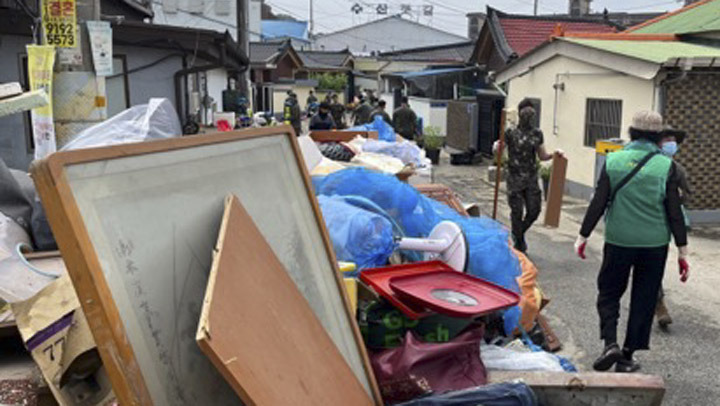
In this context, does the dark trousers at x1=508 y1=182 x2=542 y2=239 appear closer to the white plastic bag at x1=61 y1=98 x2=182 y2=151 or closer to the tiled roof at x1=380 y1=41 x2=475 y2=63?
the white plastic bag at x1=61 y1=98 x2=182 y2=151

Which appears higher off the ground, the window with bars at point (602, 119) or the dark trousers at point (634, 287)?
the window with bars at point (602, 119)

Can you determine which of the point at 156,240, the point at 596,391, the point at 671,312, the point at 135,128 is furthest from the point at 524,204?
the point at 156,240

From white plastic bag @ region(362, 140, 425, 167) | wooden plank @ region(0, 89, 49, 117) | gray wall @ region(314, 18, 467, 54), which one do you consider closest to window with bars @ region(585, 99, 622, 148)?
white plastic bag @ region(362, 140, 425, 167)

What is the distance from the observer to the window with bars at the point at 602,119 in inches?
428

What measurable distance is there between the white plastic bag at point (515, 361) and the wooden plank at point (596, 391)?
39cm

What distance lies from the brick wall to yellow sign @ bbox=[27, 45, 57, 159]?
25.2 feet

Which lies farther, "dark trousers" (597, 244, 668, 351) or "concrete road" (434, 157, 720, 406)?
"concrete road" (434, 157, 720, 406)

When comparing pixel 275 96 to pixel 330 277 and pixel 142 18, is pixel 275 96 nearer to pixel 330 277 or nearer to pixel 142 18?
pixel 142 18

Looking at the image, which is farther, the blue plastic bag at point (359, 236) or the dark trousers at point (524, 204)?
the dark trousers at point (524, 204)

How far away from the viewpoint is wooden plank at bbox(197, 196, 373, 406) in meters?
1.88

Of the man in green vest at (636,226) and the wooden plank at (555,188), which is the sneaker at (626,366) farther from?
the wooden plank at (555,188)

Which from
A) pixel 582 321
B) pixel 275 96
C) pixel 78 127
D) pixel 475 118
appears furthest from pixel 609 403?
pixel 275 96

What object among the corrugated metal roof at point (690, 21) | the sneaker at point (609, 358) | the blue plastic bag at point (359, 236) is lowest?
the sneaker at point (609, 358)

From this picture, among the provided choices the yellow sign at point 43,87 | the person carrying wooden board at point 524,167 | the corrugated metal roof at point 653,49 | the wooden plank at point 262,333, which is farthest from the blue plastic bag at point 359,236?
the corrugated metal roof at point 653,49
